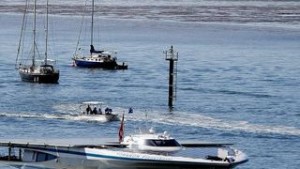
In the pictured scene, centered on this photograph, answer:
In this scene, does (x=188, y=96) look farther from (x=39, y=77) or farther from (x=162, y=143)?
(x=162, y=143)

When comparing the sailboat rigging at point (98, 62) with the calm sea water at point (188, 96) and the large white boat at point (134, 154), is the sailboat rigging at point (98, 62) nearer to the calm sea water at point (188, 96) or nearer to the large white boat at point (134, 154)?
the calm sea water at point (188, 96)

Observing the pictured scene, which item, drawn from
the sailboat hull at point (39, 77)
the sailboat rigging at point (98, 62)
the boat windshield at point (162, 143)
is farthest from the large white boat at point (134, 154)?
the sailboat rigging at point (98, 62)

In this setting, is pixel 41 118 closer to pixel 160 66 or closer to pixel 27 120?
pixel 27 120

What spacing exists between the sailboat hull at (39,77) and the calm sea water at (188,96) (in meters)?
1.01

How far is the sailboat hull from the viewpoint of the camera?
445 ft

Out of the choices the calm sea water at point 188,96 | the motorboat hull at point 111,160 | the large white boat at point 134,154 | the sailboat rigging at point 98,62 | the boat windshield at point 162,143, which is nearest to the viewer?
the motorboat hull at point 111,160

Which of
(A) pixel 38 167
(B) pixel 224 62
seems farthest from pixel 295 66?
(A) pixel 38 167

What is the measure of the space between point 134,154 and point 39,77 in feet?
206

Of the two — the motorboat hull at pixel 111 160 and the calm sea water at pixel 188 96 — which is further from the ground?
the calm sea water at pixel 188 96

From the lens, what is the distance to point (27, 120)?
341 feet

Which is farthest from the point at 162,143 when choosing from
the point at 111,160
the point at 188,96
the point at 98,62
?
the point at 98,62

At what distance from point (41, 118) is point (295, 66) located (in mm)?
52661

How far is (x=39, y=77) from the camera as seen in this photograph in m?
136

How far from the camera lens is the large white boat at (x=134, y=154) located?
73.5 m
